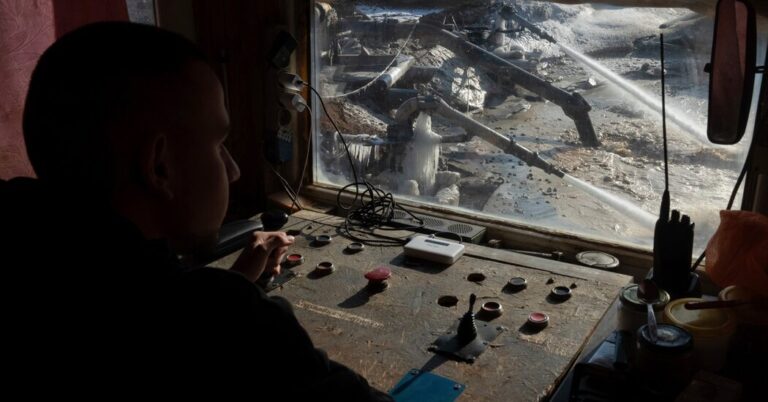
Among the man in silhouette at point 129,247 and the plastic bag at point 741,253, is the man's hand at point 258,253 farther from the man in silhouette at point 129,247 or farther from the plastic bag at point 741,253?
the plastic bag at point 741,253

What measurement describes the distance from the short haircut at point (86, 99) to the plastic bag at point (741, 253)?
0.97 m

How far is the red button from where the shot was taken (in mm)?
1259

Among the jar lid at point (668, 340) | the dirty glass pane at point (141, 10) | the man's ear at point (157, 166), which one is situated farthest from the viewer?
the dirty glass pane at point (141, 10)

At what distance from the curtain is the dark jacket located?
97 centimetres

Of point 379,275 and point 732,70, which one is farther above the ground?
point 732,70

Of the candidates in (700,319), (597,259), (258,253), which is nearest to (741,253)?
(700,319)

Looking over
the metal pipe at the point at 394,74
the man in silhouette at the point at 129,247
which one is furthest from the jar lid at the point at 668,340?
the metal pipe at the point at 394,74

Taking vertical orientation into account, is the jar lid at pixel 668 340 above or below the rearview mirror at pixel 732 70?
below

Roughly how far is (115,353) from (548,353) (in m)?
0.69

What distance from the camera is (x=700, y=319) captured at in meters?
1.00

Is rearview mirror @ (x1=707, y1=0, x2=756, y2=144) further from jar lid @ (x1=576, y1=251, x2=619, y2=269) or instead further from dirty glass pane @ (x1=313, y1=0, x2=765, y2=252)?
jar lid @ (x1=576, y1=251, x2=619, y2=269)

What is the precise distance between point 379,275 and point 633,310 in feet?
1.59

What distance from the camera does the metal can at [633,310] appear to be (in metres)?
1.04

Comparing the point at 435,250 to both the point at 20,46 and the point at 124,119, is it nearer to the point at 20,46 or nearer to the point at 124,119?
the point at 124,119
